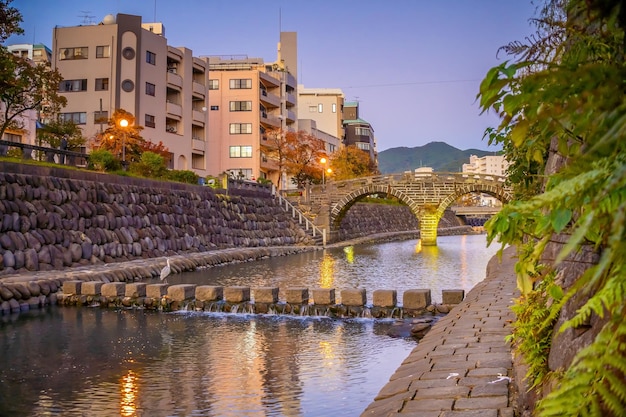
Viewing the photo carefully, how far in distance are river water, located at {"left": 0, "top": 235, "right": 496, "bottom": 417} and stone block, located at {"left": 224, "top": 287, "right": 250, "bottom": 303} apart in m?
0.47

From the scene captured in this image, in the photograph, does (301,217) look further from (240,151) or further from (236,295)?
(236,295)

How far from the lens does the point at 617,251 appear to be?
1.44m

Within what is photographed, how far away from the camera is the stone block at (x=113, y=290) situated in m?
15.2

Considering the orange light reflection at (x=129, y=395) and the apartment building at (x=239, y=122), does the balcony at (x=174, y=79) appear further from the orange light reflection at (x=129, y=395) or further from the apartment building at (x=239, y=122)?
the orange light reflection at (x=129, y=395)

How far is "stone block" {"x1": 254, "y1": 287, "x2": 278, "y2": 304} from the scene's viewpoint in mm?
14133

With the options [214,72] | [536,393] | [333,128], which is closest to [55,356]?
[536,393]

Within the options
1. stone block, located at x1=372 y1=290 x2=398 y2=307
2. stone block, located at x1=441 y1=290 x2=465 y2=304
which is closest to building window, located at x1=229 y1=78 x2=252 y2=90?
stone block, located at x1=372 y1=290 x2=398 y2=307

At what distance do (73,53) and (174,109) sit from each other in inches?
306

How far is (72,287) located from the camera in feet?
50.4

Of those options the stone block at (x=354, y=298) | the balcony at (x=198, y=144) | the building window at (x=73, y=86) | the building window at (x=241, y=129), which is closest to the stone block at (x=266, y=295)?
the stone block at (x=354, y=298)

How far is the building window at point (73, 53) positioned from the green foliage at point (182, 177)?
50.9 feet

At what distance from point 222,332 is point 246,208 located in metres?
26.3

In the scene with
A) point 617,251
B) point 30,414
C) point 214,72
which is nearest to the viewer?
point 617,251

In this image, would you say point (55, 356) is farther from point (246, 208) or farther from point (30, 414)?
point (246, 208)
